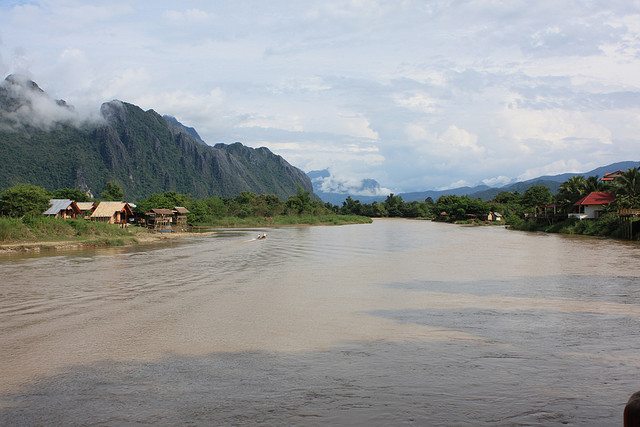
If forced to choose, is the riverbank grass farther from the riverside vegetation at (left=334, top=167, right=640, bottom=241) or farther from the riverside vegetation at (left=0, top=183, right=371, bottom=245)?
the riverside vegetation at (left=334, top=167, right=640, bottom=241)

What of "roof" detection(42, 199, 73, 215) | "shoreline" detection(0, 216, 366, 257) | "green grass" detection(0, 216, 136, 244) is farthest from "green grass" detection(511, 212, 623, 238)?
"roof" detection(42, 199, 73, 215)

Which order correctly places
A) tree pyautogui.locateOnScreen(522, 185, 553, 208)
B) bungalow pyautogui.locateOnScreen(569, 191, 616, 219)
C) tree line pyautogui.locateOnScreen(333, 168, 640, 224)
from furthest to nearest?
tree pyautogui.locateOnScreen(522, 185, 553, 208), bungalow pyautogui.locateOnScreen(569, 191, 616, 219), tree line pyautogui.locateOnScreen(333, 168, 640, 224)

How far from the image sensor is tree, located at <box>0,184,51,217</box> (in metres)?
42.2

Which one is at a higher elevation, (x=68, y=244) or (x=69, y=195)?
(x=69, y=195)

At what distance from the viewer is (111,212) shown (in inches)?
2078

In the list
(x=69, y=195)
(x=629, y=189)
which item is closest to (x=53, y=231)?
(x=69, y=195)

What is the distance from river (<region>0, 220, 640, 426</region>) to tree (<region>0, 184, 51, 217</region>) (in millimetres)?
29044

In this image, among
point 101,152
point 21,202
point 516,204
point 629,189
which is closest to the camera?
point 629,189

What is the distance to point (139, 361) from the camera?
7.75 metres

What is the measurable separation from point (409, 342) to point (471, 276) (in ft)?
33.7

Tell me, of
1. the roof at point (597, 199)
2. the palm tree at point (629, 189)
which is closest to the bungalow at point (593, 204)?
the roof at point (597, 199)

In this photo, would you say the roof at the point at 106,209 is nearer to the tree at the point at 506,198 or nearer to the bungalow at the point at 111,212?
the bungalow at the point at 111,212

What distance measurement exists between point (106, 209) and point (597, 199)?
158 feet

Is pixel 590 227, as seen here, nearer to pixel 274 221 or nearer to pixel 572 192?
pixel 572 192
